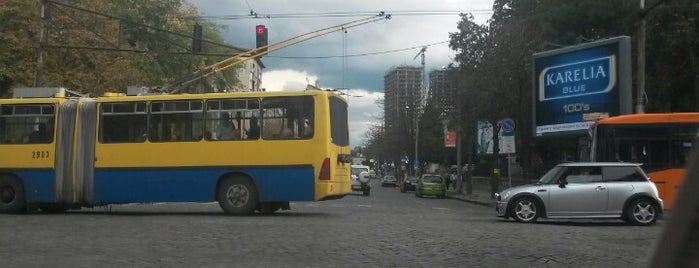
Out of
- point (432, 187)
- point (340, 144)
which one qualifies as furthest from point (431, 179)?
point (340, 144)

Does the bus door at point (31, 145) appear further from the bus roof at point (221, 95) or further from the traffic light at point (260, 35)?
the traffic light at point (260, 35)

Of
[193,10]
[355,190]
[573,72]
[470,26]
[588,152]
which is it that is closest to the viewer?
[588,152]

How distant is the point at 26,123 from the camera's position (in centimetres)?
1836

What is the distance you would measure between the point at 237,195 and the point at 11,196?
19.6 feet

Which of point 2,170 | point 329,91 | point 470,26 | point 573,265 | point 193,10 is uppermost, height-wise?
point 193,10

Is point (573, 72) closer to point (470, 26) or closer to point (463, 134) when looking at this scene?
point (470, 26)

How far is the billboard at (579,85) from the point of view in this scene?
2794 centimetres

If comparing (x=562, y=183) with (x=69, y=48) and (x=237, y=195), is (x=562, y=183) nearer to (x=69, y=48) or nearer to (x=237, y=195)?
(x=237, y=195)

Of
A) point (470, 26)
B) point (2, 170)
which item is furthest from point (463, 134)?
point (2, 170)

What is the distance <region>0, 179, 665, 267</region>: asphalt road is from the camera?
9.07 metres

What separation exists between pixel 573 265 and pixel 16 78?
28.9 meters

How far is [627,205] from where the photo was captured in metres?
16.1

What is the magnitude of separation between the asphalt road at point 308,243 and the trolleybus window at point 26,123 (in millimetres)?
3114

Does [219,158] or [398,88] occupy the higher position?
[398,88]
